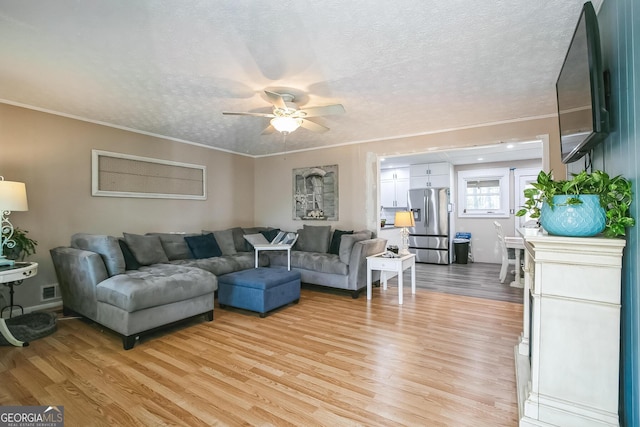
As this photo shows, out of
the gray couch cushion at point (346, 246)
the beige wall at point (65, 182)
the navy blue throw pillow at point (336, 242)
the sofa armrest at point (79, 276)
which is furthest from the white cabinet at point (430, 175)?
the sofa armrest at point (79, 276)

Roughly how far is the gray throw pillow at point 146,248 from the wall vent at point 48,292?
98 cm

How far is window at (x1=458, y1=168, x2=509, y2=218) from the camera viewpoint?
6.88 metres

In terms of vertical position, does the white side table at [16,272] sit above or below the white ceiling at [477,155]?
below

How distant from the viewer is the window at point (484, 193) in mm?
6883

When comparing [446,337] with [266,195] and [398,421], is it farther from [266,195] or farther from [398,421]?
[266,195]

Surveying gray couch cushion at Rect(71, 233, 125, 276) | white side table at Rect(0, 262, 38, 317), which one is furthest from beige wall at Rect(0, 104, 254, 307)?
white side table at Rect(0, 262, 38, 317)

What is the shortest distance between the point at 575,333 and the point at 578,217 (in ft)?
1.85

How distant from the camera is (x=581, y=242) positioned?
54.9 inches

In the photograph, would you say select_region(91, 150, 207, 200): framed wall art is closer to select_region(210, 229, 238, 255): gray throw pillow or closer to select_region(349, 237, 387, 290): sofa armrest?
select_region(210, 229, 238, 255): gray throw pillow

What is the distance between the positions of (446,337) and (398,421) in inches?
54.5

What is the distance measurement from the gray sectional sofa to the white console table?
8.93 feet

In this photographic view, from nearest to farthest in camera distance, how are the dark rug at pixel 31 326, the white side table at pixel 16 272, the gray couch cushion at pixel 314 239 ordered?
1. the white side table at pixel 16 272
2. the dark rug at pixel 31 326
3. the gray couch cushion at pixel 314 239

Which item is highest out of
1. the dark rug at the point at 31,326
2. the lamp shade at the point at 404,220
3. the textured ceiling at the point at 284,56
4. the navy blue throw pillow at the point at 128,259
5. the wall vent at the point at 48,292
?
the textured ceiling at the point at 284,56

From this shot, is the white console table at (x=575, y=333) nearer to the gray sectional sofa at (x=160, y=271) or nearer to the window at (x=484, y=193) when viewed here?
the gray sectional sofa at (x=160, y=271)
